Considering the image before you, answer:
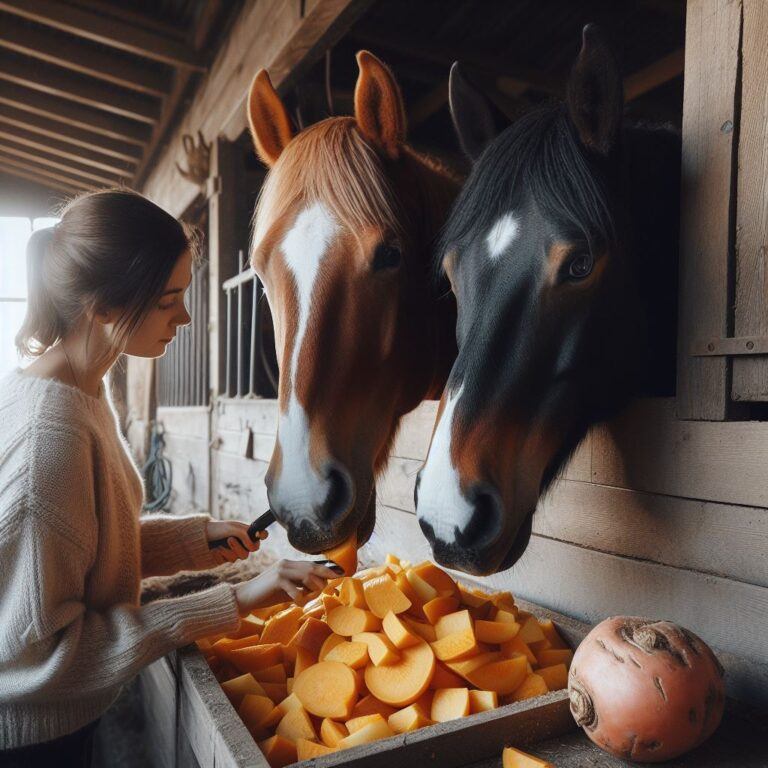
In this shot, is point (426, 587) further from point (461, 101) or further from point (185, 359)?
point (185, 359)

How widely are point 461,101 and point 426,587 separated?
3.44 ft

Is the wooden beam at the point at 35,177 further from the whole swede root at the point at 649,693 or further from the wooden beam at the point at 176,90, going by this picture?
the whole swede root at the point at 649,693

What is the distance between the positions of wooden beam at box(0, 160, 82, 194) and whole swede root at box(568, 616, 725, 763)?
28.2ft

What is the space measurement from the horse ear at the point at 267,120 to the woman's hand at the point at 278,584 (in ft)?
3.68

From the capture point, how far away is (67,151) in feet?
21.4

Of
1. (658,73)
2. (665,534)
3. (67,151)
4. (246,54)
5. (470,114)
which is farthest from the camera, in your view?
(67,151)

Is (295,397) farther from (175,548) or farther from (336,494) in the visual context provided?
(175,548)

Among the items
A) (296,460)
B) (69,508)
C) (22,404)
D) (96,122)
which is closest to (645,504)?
(296,460)

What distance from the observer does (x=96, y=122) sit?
5516mm

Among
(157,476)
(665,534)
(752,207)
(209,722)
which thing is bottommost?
(157,476)

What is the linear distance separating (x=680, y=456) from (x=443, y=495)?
19.1 inches

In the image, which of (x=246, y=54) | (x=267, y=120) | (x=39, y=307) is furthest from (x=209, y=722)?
(x=246, y=54)

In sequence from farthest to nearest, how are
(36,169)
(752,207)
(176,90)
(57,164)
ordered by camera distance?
(36,169), (57,164), (176,90), (752,207)

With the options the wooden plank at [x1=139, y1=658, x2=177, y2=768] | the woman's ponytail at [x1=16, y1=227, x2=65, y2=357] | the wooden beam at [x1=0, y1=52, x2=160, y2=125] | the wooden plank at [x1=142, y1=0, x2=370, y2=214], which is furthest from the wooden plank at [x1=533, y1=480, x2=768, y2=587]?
the wooden beam at [x1=0, y1=52, x2=160, y2=125]
